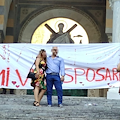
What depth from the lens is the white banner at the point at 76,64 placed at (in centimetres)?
905

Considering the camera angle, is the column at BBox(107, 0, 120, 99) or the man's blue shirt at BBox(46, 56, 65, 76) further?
the column at BBox(107, 0, 120, 99)

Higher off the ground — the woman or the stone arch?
the stone arch

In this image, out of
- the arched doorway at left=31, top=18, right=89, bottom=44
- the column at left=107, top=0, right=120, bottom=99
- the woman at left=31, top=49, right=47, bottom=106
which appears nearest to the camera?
the woman at left=31, top=49, right=47, bottom=106

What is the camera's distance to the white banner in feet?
29.7

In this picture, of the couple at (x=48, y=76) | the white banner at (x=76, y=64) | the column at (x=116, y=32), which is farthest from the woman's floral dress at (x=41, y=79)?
the column at (x=116, y=32)

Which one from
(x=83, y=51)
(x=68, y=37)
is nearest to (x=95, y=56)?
(x=83, y=51)

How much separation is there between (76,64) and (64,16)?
6400 mm

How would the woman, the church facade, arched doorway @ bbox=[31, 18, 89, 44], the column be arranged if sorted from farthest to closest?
1. arched doorway @ bbox=[31, 18, 89, 44]
2. the church facade
3. the column
4. the woman

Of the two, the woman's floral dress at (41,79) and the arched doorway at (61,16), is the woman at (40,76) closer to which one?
the woman's floral dress at (41,79)

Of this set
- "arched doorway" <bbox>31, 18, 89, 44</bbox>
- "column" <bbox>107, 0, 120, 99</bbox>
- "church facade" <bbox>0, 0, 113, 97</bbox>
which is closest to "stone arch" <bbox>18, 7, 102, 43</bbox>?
"church facade" <bbox>0, 0, 113, 97</bbox>

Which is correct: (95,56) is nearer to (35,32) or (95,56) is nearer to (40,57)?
(40,57)

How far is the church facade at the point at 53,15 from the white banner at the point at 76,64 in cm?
573

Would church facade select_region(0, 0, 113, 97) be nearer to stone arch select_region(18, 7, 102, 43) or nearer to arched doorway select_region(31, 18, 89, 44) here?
stone arch select_region(18, 7, 102, 43)

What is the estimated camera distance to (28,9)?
15.4 m
